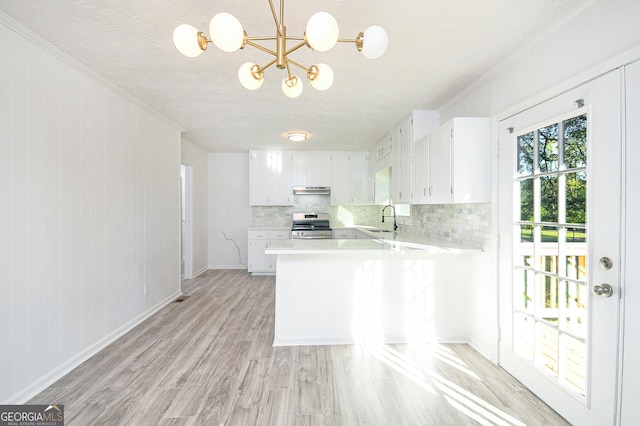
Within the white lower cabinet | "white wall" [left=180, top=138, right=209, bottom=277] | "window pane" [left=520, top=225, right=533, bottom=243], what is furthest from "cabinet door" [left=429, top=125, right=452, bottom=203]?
"white wall" [left=180, top=138, right=209, bottom=277]

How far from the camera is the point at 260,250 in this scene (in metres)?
5.62

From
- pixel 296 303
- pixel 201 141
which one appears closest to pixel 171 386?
pixel 296 303

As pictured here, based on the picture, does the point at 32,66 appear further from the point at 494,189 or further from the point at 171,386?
the point at 494,189

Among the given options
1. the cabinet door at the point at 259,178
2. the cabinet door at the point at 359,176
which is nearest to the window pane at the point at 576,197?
the cabinet door at the point at 359,176

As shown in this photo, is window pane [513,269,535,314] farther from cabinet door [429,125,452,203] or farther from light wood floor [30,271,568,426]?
cabinet door [429,125,452,203]

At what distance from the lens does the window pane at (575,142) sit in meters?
1.65

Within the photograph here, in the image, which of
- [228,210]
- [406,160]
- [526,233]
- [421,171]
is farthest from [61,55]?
[228,210]

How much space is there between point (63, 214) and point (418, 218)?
3653mm

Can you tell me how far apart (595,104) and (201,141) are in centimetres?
496

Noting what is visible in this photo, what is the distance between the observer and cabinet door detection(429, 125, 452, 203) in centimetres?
260

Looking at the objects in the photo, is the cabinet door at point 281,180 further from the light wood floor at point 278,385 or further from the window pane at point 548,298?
the window pane at point 548,298

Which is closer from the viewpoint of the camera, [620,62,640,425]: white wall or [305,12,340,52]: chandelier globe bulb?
[305,12,340,52]: chandelier globe bulb

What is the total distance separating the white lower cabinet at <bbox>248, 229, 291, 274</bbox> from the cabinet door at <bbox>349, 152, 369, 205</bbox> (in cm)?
159

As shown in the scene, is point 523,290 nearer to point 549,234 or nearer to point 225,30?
point 549,234
